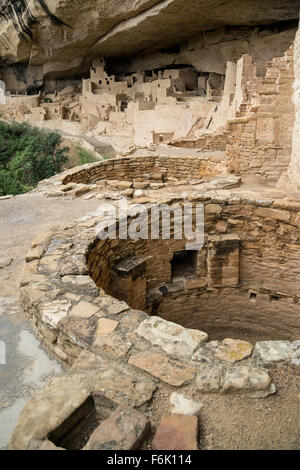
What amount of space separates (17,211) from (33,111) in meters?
21.9

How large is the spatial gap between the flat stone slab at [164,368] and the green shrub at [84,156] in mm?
17124

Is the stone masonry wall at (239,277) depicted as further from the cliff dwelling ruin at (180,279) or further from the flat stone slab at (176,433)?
the flat stone slab at (176,433)

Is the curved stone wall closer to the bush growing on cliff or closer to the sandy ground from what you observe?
the sandy ground

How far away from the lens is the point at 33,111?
2470cm

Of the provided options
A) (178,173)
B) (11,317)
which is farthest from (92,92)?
(11,317)

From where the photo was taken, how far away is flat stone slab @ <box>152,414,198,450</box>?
1525mm

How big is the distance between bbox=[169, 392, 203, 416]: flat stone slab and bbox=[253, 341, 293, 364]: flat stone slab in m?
0.56

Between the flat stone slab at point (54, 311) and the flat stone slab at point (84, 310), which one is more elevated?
the flat stone slab at point (54, 311)

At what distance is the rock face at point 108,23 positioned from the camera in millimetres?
15375

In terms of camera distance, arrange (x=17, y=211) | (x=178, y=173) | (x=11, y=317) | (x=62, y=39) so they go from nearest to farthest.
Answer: (x=11, y=317), (x=17, y=211), (x=178, y=173), (x=62, y=39)

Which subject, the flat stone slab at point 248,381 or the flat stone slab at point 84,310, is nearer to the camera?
the flat stone slab at point 248,381

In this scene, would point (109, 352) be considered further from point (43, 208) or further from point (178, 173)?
point (178, 173)

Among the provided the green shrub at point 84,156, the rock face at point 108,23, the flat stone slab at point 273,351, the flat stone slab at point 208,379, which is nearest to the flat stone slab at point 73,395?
the flat stone slab at point 208,379

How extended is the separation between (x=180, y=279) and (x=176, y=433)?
4106 mm
